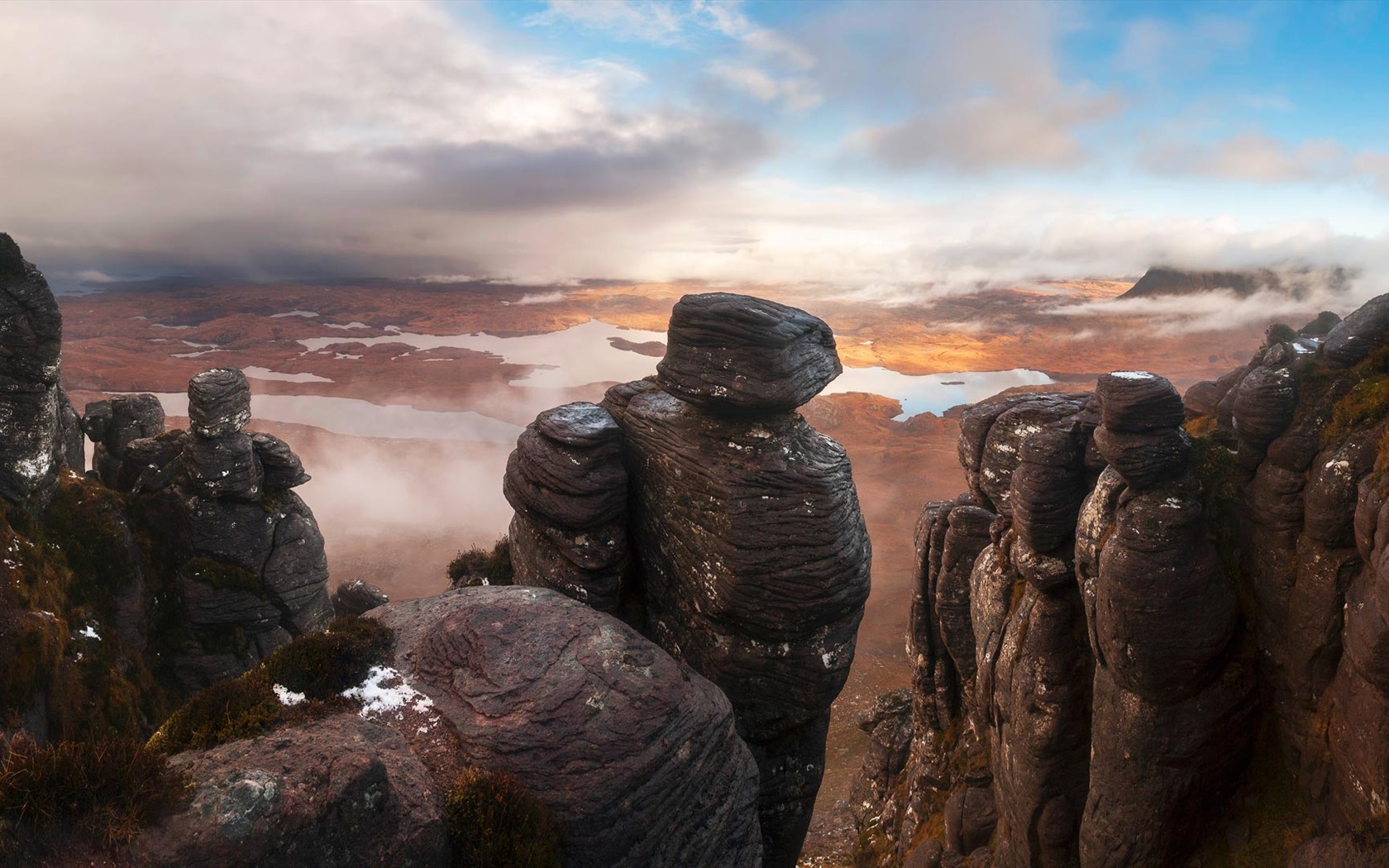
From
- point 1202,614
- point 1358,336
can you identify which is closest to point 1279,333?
point 1358,336

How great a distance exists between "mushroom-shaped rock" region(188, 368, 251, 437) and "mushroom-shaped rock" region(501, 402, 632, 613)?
81.5 feet

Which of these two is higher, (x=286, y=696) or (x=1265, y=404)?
(x=1265, y=404)

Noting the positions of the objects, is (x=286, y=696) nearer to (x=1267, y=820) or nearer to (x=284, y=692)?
(x=284, y=692)

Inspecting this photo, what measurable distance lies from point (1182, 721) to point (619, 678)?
16697mm

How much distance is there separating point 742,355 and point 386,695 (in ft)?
40.9

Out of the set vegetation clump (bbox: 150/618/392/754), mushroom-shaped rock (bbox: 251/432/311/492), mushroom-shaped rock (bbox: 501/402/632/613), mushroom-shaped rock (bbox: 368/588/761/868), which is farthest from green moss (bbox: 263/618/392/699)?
mushroom-shaped rock (bbox: 251/432/311/492)

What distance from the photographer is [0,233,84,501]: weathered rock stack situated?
31719mm

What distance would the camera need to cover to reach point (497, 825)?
11.6 m

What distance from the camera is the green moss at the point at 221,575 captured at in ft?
128

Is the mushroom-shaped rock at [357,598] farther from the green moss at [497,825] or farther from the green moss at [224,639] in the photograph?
the green moss at [497,825]

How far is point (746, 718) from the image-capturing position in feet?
73.1

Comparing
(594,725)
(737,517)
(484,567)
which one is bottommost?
(484,567)

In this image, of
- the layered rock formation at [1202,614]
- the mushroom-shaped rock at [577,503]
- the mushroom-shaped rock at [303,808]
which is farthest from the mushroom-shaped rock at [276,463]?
the layered rock formation at [1202,614]

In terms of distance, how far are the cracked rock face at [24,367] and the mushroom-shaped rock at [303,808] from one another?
1253 inches
